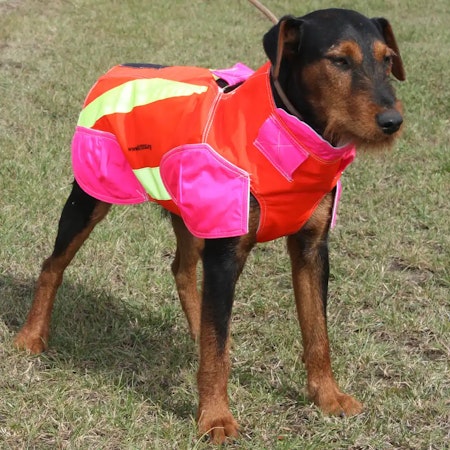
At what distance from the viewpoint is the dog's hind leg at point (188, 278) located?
4238 millimetres

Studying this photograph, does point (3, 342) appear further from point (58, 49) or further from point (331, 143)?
point (58, 49)

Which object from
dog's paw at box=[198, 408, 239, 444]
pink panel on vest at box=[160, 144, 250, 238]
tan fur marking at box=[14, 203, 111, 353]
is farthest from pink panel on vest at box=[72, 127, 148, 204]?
dog's paw at box=[198, 408, 239, 444]

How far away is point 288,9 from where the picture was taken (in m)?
14.7

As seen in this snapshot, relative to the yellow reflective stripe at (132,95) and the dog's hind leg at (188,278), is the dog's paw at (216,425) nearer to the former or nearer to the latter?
the dog's hind leg at (188,278)

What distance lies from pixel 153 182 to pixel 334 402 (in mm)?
1254

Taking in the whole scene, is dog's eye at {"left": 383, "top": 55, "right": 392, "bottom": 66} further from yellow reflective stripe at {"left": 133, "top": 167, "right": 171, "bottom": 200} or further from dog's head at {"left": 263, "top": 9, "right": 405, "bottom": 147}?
yellow reflective stripe at {"left": 133, "top": 167, "right": 171, "bottom": 200}

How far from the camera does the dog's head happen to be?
293 cm

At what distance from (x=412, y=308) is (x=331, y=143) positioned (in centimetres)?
179

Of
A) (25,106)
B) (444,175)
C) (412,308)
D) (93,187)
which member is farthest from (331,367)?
(25,106)

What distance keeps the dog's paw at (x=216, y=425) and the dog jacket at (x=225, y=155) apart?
741 millimetres

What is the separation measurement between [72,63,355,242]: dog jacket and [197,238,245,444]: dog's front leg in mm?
109

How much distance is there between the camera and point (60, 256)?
3.97m

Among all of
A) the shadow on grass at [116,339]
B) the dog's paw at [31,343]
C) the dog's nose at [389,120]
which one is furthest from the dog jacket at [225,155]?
the dog's paw at [31,343]

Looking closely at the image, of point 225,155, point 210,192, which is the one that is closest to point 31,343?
point 210,192
